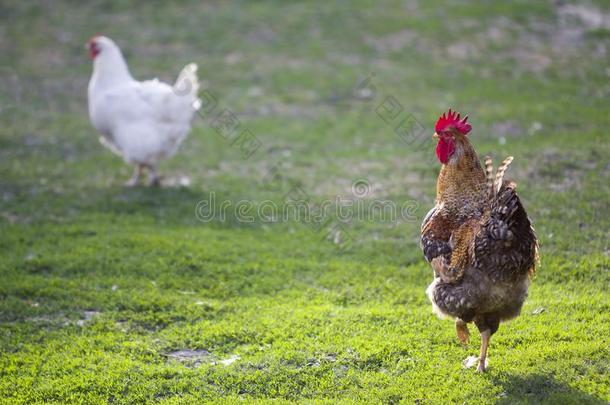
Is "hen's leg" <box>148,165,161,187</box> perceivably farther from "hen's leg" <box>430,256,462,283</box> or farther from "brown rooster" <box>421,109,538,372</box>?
"hen's leg" <box>430,256,462,283</box>

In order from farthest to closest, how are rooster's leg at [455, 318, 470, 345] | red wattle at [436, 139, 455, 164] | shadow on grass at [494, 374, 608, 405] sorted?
red wattle at [436, 139, 455, 164] < rooster's leg at [455, 318, 470, 345] < shadow on grass at [494, 374, 608, 405]

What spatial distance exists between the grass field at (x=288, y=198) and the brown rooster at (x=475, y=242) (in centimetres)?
67

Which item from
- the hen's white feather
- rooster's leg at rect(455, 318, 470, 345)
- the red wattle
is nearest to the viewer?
rooster's leg at rect(455, 318, 470, 345)

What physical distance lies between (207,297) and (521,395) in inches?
157

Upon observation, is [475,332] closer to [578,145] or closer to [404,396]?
[404,396]

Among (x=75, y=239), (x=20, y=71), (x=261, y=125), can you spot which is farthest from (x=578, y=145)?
(x=20, y=71)

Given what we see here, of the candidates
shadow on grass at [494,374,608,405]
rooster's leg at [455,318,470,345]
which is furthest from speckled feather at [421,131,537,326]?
shadow on grass at [494,374,608,405]

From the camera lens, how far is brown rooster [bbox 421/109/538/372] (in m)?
5.41

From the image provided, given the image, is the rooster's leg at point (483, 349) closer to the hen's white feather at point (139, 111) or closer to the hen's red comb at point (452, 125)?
the hen's red comb at point (452, 125)

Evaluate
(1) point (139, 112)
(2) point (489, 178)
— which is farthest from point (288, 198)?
(2) point (489, 178)

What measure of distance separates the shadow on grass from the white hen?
741 centimetres

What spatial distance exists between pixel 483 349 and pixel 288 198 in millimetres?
5674

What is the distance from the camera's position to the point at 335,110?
15055 millimetres

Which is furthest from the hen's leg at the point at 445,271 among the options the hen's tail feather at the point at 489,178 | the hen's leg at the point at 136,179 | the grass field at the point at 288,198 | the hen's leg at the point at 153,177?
the hen's leg at the point at 136,179
